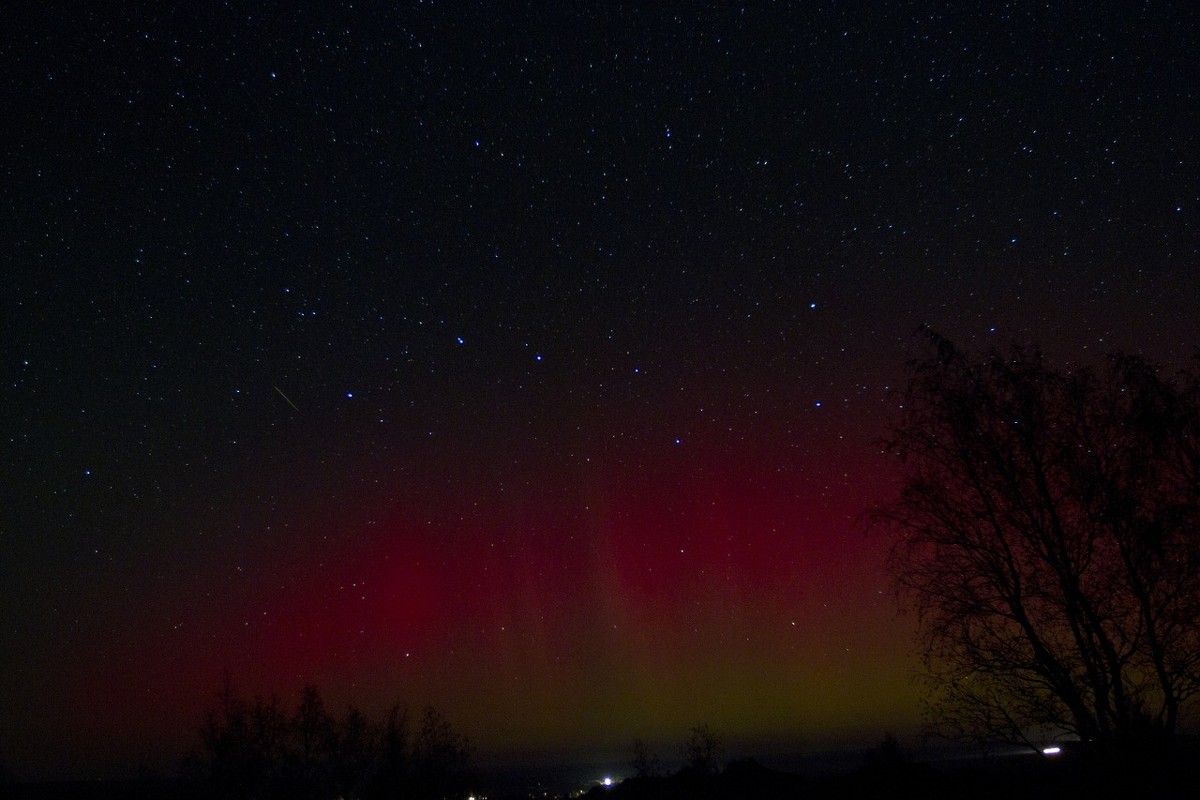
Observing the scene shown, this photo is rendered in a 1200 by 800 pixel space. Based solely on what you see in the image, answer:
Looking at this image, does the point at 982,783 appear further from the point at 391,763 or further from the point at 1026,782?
the point at 391,763

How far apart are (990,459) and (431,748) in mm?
41521

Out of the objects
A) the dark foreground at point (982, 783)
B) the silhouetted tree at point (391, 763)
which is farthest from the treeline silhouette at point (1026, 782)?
the silhouetted tree at point (391, 763)

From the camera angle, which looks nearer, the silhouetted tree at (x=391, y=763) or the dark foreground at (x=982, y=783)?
the dark foreground at (x=982, y=783)

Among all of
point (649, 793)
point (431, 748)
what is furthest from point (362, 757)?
point (649, 793)

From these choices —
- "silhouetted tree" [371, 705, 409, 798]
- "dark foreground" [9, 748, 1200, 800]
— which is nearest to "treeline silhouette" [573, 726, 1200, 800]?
"dark foreground" [9, 748, 1200, 800]

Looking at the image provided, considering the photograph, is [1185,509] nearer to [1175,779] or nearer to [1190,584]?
[1190,584]

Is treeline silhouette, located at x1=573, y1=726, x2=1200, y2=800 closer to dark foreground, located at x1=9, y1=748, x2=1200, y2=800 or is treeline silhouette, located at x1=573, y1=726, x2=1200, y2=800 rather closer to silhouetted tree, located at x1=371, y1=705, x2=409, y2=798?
dark foreground, located at x1=9, y1=748, x2=1200, y2=800

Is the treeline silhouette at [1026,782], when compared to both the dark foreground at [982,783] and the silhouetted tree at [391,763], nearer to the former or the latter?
the dark foreground at [982,783]

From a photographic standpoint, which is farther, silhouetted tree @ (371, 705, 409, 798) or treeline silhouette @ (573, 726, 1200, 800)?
silhouetted tree @ (371, 705, 409, 798)

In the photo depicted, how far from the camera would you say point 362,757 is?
4394cm

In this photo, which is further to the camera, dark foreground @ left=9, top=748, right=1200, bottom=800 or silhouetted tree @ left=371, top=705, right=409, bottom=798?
silhouetted tree @ left=371, top=705, right=409, bottom=798

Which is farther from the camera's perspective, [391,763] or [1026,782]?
[391,763]

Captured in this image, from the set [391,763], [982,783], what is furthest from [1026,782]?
[391,763]

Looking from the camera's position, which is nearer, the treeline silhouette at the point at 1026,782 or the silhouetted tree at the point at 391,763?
the treeline silhouette at the point at 1026,782
